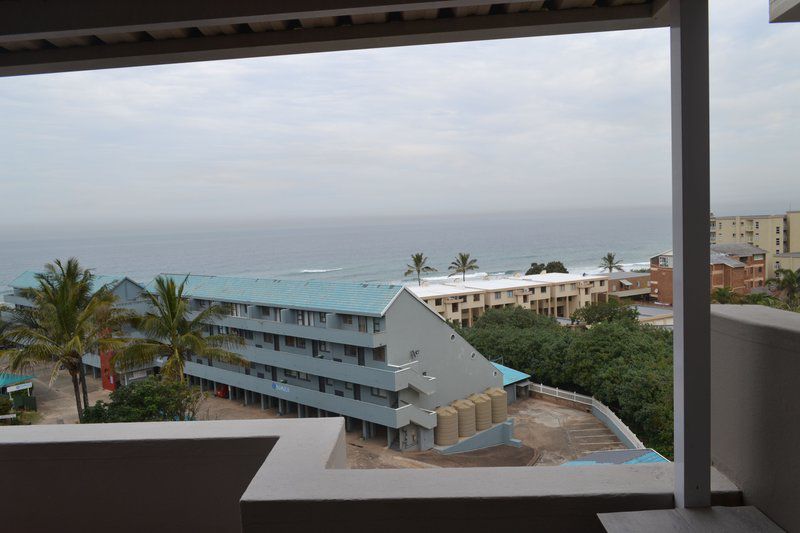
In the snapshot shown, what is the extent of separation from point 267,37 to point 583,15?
75 cm

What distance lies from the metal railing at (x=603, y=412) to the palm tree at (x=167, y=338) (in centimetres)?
693

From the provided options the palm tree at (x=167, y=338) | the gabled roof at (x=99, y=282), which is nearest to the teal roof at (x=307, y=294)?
the gabled roof at (x=99, y=282)

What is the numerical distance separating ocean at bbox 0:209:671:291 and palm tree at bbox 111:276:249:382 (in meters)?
12.3

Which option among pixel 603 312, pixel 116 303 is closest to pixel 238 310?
pixel 116 303

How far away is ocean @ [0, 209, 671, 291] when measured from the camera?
90.9ft

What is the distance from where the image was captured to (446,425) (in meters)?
13.2

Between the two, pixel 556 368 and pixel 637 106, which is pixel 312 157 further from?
pixel 556 368

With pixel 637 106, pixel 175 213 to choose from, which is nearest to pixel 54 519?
pixel 637 106

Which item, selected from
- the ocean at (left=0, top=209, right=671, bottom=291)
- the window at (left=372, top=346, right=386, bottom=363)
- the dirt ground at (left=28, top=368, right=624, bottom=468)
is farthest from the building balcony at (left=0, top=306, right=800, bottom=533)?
the ocean at (left=0, top=209, right=671, bottom=291)

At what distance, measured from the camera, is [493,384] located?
13.1 metres

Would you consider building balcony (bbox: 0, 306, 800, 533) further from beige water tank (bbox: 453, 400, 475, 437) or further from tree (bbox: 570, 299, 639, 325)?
tree (bbox: 570, 299, 639, 325)

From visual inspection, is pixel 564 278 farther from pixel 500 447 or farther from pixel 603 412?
→ pixel 603 412

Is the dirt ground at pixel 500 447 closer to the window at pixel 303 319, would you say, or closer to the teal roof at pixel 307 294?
the window at pixel 303 319

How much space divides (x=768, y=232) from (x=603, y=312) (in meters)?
9.28
